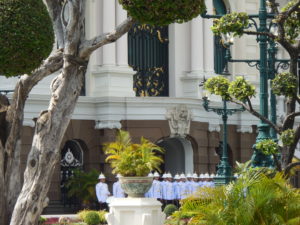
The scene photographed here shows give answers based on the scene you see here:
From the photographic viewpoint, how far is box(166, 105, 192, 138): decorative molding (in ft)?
150

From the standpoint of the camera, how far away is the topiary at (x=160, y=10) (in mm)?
22719

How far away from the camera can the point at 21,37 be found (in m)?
23.3

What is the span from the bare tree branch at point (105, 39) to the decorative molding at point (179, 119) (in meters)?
21.2

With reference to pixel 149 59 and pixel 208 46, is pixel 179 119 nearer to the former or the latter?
pixel 149 59

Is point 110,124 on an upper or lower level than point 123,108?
lower

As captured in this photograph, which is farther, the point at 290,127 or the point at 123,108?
the point at 123,108

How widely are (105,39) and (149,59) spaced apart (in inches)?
914

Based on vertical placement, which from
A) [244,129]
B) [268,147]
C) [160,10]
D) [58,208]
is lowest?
[58,208]

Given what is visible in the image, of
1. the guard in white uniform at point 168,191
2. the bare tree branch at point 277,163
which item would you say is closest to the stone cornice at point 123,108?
the guard in white uniform at point 168,191

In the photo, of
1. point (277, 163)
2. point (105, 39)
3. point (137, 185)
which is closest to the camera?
point (105, 39)

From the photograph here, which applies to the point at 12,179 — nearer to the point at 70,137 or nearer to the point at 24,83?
the point at 24,83

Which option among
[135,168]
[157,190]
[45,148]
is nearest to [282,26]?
[135,168]

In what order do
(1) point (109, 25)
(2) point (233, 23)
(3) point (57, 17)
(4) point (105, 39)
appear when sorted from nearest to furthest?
1. (4) point (105, 39)
2. (3) point (57, 17)
3. (2) point (233, 23)
4. (1) point (109, 25)

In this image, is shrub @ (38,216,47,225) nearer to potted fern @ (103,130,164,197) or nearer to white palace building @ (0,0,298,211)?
potted fern @ (103,130,164,197)
